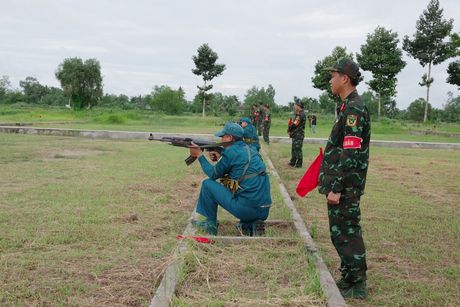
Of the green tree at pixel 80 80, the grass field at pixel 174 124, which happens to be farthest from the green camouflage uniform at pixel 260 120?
the green tree at pixel 80 80

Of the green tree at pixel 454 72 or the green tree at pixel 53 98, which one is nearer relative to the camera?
the green tree at pixel 454 72

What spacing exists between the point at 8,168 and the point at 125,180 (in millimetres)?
3003

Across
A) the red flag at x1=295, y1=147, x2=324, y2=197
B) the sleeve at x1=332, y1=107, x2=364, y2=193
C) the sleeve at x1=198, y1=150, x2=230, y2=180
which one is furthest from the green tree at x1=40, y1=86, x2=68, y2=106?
the sleeve at x1=332, y1=107, x2=364, y2=193

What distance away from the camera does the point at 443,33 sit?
38.2 meters

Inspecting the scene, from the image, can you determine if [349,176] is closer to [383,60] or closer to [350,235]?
[350,235]

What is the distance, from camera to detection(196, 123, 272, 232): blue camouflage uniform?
5.21 metres

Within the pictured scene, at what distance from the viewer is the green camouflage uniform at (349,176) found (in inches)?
147

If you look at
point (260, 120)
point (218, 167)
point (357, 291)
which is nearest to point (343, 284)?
point (357, 291)

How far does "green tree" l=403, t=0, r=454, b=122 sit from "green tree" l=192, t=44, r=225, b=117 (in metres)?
16.7

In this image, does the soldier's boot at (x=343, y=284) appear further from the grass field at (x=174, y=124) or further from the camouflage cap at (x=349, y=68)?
the grass field at (x=174, y=124)

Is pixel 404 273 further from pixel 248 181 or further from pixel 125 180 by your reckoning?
pixel 125 180

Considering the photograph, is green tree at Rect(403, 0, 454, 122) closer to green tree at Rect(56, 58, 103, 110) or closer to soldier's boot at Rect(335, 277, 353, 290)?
green tree at Rect(56, 58, 103, 110)

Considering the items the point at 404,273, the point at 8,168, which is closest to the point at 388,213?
the point at 404,273

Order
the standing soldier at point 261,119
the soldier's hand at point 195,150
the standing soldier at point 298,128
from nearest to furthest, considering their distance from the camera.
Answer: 1. the soldier's hand at point 195,150
2. the standing soldier at point 298,128
3. the standing soldier at point 261,119
